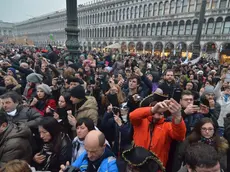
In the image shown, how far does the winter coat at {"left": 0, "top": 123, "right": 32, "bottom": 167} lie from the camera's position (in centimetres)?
233

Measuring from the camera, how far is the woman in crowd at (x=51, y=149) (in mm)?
2621

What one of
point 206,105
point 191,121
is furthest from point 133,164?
point 206,105

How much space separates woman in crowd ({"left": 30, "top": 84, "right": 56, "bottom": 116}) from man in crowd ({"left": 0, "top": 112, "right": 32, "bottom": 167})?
138 cm

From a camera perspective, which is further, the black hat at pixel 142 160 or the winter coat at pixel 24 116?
the winter coat at pixel 24 116

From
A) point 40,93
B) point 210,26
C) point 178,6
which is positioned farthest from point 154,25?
point 40,93

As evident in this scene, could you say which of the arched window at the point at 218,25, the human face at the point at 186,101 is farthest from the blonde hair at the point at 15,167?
the arched window at the point at 218,25

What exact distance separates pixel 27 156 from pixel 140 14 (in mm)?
44151

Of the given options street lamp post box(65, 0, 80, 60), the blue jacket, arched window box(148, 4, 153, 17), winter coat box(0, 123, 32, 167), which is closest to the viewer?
the blue jacket

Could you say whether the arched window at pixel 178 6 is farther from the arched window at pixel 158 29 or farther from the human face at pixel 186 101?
the human face at pixel 186 101

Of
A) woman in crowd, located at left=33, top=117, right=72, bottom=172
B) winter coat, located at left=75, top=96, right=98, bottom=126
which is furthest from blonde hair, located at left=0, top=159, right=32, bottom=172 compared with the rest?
winter coat, located at left=75, top=96, right=98, bottom=126

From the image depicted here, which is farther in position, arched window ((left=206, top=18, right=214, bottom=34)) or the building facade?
arched window ((left=206, top=18, right=214, bottom=34))

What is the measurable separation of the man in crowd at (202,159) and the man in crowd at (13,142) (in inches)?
78.4

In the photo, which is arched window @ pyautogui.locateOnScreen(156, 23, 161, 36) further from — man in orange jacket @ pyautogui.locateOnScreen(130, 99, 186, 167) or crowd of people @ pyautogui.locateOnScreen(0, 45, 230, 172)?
man in orange jacket @ pyautogui.locateOnScreen(130, 99, 186, 167)

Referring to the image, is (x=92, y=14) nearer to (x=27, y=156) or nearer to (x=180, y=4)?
(x=180, y=4)
